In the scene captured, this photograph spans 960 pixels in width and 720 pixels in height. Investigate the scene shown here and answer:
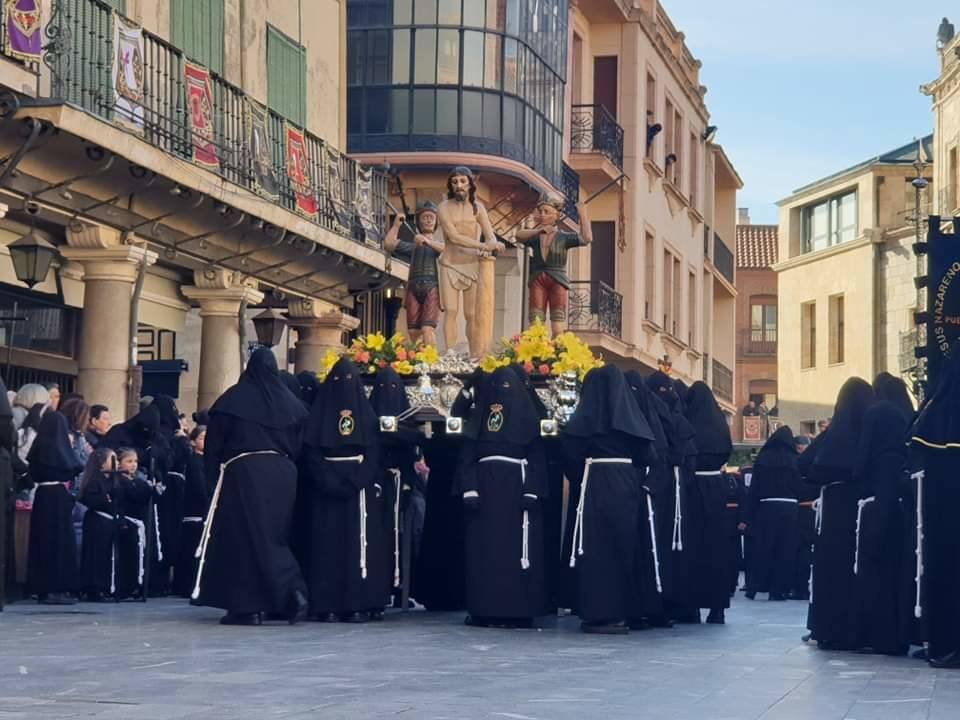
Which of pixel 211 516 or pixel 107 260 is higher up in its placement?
pixel 107 260

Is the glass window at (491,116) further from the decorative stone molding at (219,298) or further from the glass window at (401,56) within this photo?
the decorative stone molding at (219,298)

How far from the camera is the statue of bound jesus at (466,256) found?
16.5 meters

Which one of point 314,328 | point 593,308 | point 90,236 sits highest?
point 593,308

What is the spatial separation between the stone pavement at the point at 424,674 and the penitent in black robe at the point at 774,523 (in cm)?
710

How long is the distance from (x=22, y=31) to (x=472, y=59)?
1244 cm

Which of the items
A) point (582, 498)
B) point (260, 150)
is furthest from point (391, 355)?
point (260, 150)

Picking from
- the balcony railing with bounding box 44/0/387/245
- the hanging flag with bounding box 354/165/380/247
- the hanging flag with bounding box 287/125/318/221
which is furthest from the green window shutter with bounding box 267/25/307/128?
the hanging flag with bounding box 354/165/380/247

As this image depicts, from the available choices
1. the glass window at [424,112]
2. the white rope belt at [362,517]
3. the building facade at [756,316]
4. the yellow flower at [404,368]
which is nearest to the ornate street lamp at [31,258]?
the yellow flower at [404,368]

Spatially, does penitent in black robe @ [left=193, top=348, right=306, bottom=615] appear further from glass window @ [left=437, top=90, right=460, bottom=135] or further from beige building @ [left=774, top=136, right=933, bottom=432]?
beige building @ [left=774, top=136, right=933, bottom=432]

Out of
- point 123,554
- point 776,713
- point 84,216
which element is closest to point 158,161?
point 84,216

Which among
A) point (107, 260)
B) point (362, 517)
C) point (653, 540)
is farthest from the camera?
point (107, 260)

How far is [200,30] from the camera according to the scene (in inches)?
894

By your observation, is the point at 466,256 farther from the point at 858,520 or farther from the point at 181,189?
the point at 181,189

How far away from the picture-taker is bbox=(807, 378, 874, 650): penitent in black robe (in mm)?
14070
